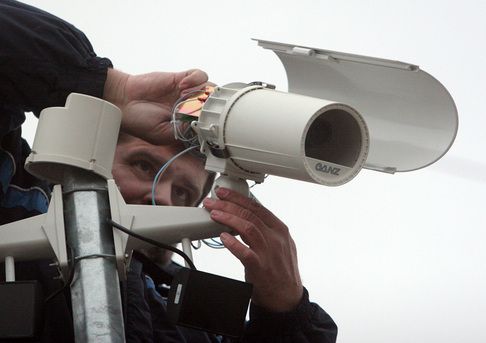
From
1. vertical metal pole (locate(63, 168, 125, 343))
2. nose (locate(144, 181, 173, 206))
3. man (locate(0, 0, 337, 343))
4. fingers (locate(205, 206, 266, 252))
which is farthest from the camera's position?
nose (locate(144, 181, 173, 206))

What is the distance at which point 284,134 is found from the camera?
1.28 metres

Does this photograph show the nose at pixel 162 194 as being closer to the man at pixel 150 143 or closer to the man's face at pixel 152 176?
the man's face at pixel 152 176

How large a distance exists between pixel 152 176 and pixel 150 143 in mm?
815

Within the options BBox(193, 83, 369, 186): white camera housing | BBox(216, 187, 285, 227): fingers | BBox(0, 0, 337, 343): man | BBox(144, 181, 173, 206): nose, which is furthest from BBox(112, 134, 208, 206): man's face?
BBox(193, 83, 369, 186): white camera housing

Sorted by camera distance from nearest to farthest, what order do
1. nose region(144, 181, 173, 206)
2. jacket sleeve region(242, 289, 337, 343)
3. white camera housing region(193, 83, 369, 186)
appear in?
white camera housing region(193, 83, 369, 186)
jacket sleeve region(242, 289, 337, 343)
nose region(144, 181, 173, 206)

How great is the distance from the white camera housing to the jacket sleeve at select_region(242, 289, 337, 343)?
72 cm

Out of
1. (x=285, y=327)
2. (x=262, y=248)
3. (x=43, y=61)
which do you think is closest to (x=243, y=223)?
(x=262, y=248)

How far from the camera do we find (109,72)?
1.67 m

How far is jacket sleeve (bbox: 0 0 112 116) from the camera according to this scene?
5.38 ft

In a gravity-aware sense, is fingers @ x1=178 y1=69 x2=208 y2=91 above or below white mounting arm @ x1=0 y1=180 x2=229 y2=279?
above

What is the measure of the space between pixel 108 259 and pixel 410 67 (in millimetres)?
490

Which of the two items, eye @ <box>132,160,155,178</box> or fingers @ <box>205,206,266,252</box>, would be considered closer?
fingers @ <box>205,206,266,252</box>

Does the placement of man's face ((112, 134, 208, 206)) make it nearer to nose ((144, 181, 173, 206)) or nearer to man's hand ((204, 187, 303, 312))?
nose ((144, 181, 173, 206))

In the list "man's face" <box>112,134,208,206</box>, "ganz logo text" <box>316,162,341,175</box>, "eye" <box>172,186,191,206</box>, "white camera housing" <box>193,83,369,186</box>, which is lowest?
"eye" <box>172,186,191,206</box>
